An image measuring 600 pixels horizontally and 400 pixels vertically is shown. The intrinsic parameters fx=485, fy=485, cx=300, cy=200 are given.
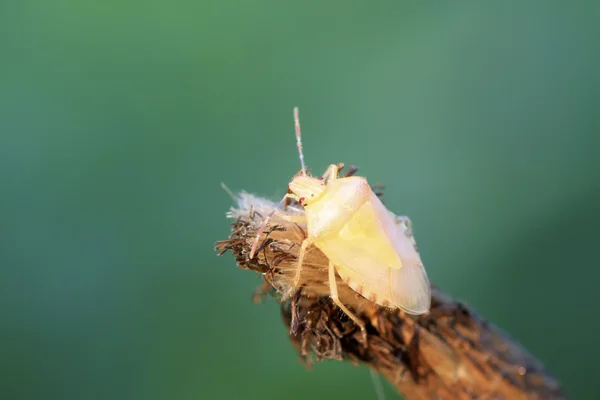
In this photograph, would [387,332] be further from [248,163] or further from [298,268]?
[248,163]

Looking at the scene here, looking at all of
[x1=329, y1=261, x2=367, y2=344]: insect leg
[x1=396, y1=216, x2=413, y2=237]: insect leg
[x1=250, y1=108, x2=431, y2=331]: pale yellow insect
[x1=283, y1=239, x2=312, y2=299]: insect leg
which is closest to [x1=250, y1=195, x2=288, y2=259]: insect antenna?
[x1=250, y1=108, x2=431, y2=331]: pale yellow insect

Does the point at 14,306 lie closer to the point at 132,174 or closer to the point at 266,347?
the point at 132,174

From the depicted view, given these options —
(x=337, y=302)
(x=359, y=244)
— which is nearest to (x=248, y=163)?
(x=359, y=244)

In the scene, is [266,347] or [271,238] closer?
[271,238]

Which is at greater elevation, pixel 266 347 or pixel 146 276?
pixel 146 276

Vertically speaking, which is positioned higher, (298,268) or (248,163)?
(248,163)

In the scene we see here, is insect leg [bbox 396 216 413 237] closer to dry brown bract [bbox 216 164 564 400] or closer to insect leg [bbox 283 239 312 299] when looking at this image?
dry brown bract [bbox 216 164 564 400]

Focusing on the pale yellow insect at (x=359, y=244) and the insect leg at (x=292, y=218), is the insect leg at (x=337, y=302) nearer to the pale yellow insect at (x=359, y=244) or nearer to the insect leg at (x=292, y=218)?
the pale yellow insect at (x=359, y=244)

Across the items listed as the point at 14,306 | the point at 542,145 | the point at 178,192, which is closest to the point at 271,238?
the point at 178,192
